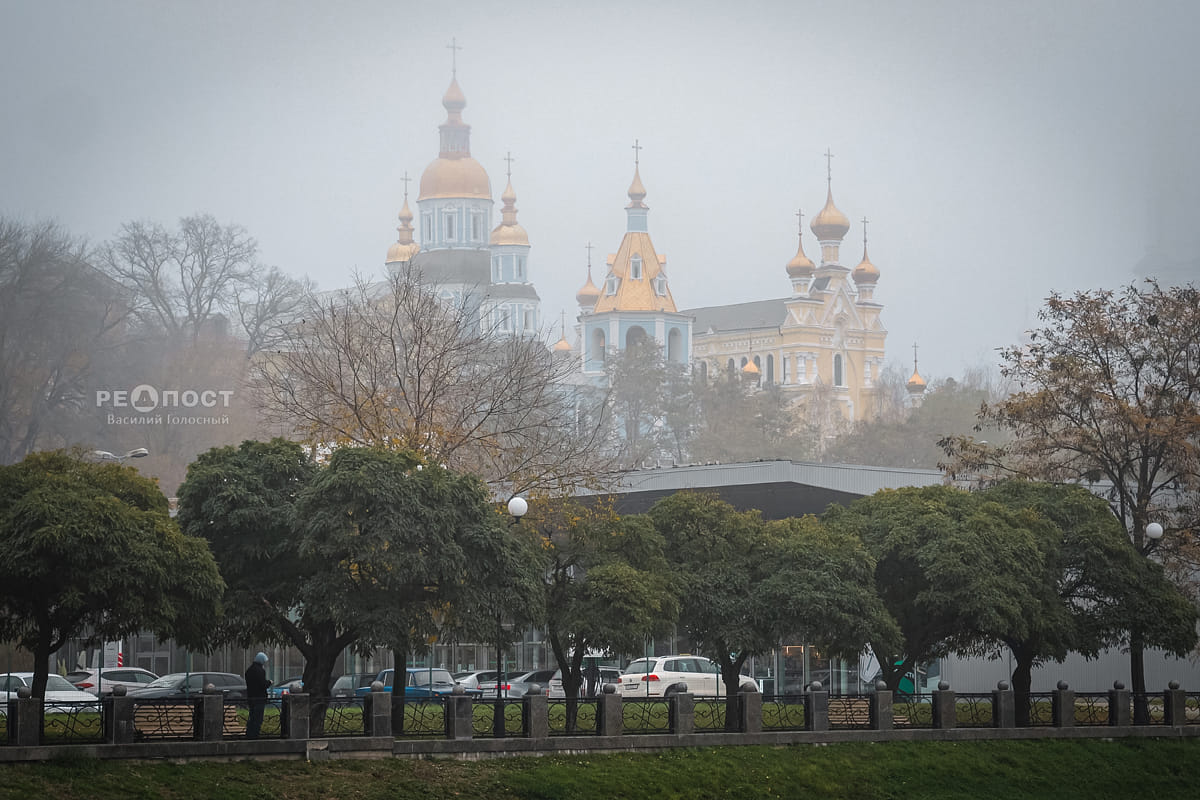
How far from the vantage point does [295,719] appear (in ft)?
82.1

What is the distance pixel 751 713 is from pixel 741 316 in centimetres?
12700

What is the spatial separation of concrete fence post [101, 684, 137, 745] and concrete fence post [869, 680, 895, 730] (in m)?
13.0

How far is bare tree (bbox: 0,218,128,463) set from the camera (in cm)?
7462

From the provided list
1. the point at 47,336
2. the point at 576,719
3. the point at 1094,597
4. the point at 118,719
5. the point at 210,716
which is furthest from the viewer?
the point at 47,336

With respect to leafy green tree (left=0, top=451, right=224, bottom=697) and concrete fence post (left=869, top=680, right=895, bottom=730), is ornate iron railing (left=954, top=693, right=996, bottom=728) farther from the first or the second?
leafy green tree (left=0, top=451, right=224, bottom=697)

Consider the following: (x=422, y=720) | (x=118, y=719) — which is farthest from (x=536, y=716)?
(x=118, y=719)

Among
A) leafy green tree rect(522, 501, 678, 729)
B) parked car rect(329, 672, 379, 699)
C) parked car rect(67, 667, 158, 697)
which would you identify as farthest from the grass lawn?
parked car rect(67, 667, 158, 697)

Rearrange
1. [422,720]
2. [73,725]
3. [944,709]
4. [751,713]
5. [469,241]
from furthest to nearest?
[469,241], [944,709], [751,713], [422,720], [73,725]

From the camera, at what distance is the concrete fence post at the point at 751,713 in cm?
2895

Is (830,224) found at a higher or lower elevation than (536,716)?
higher

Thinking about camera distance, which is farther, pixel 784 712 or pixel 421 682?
pixel 421 682

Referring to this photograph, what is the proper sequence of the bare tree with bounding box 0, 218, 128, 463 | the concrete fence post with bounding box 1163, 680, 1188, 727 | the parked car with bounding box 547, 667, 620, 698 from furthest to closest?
the bare tree with bounding box 0, 218, 128, 463 → the parked car with bounding box 547, 667, 620, 698 → the concrete fence post with bounding box 1163, 680, 1188, 727

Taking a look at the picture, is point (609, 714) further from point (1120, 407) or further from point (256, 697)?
point (1120, 407)

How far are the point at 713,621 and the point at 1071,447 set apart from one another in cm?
1122
